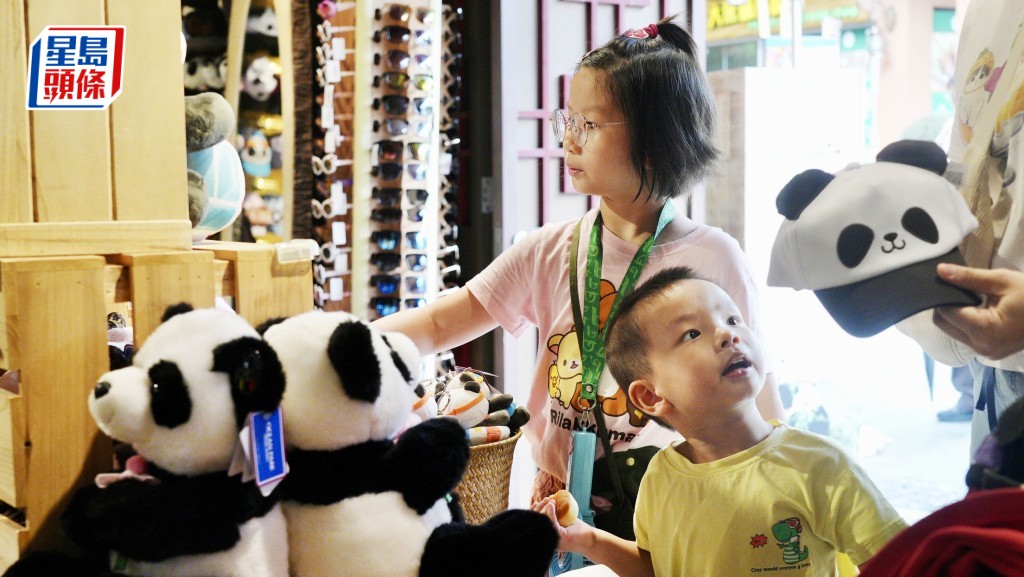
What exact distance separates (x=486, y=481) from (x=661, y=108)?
0.73 metres

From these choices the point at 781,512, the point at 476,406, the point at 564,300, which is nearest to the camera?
the point at 781,512

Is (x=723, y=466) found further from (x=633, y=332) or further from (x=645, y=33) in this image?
(x=645, y=33)

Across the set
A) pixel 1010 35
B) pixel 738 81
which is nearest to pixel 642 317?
pixel 1010 35

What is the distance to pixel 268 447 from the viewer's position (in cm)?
108

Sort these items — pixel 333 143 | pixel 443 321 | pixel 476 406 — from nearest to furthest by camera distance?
pixel 476 406 → pixel 443 321 → pixel 333 143

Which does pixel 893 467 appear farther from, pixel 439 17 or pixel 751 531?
pixel 751 531

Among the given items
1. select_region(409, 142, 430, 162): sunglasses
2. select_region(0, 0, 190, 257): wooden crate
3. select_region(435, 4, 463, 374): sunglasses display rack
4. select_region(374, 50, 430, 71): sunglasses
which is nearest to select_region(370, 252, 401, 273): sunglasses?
select_region(435, 4, 463, 374): sunglasses display rack

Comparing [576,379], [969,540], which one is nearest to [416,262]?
[576,379]

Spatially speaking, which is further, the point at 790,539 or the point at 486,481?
the point at 486,481

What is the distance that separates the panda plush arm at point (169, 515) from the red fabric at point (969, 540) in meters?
0.72

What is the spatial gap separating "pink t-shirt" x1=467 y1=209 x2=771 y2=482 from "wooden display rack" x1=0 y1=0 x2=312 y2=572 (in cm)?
47

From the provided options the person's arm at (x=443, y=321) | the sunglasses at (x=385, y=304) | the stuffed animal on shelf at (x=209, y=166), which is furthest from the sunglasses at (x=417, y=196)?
the stuffed animal on shelf at (x=209, y=166)

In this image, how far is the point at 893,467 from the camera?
12.2 ft

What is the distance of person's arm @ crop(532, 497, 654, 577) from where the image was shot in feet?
3.87
